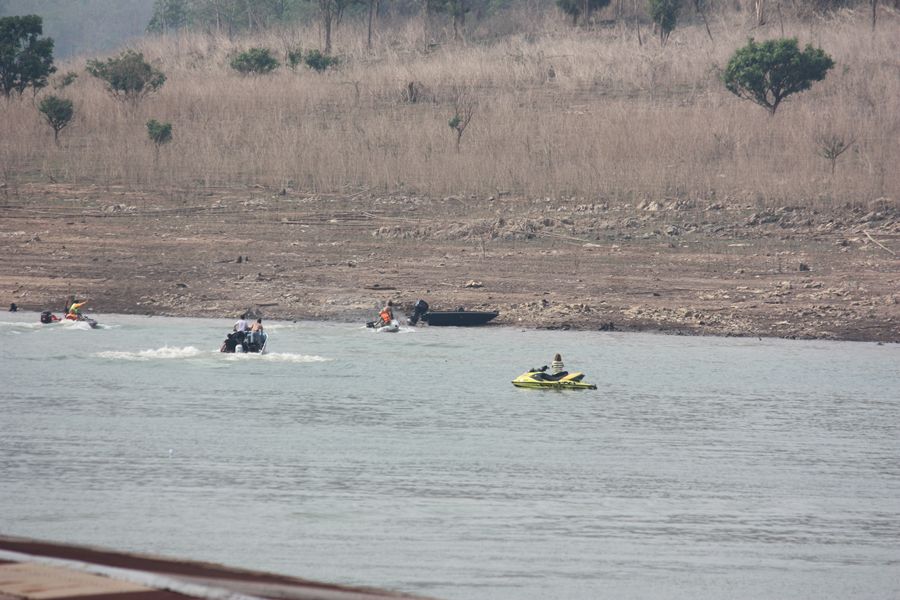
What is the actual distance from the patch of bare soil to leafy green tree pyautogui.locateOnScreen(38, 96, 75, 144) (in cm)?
590

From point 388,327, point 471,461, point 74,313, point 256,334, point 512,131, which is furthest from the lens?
point 512,131

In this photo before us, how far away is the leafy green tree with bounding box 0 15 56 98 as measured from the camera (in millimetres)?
50406

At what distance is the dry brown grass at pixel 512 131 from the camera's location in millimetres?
39812

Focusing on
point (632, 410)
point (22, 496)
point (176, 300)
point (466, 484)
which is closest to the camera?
point (22, 496)

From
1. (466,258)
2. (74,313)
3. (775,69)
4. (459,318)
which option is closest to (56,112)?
(74,313)

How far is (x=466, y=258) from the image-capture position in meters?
33.8

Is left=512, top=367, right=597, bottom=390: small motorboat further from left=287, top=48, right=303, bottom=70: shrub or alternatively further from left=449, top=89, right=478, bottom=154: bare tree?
left=287, top=48, right=303, bottom=70: shrub

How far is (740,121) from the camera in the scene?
44.8m

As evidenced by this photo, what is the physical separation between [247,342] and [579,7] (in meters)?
50.4

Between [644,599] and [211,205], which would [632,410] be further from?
[211,205]

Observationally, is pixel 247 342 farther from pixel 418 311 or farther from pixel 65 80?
pixel 65 80

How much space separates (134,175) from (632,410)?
24664mm

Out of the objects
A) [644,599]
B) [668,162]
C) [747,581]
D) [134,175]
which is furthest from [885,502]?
[134,175]

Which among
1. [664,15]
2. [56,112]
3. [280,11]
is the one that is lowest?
[56,112]
